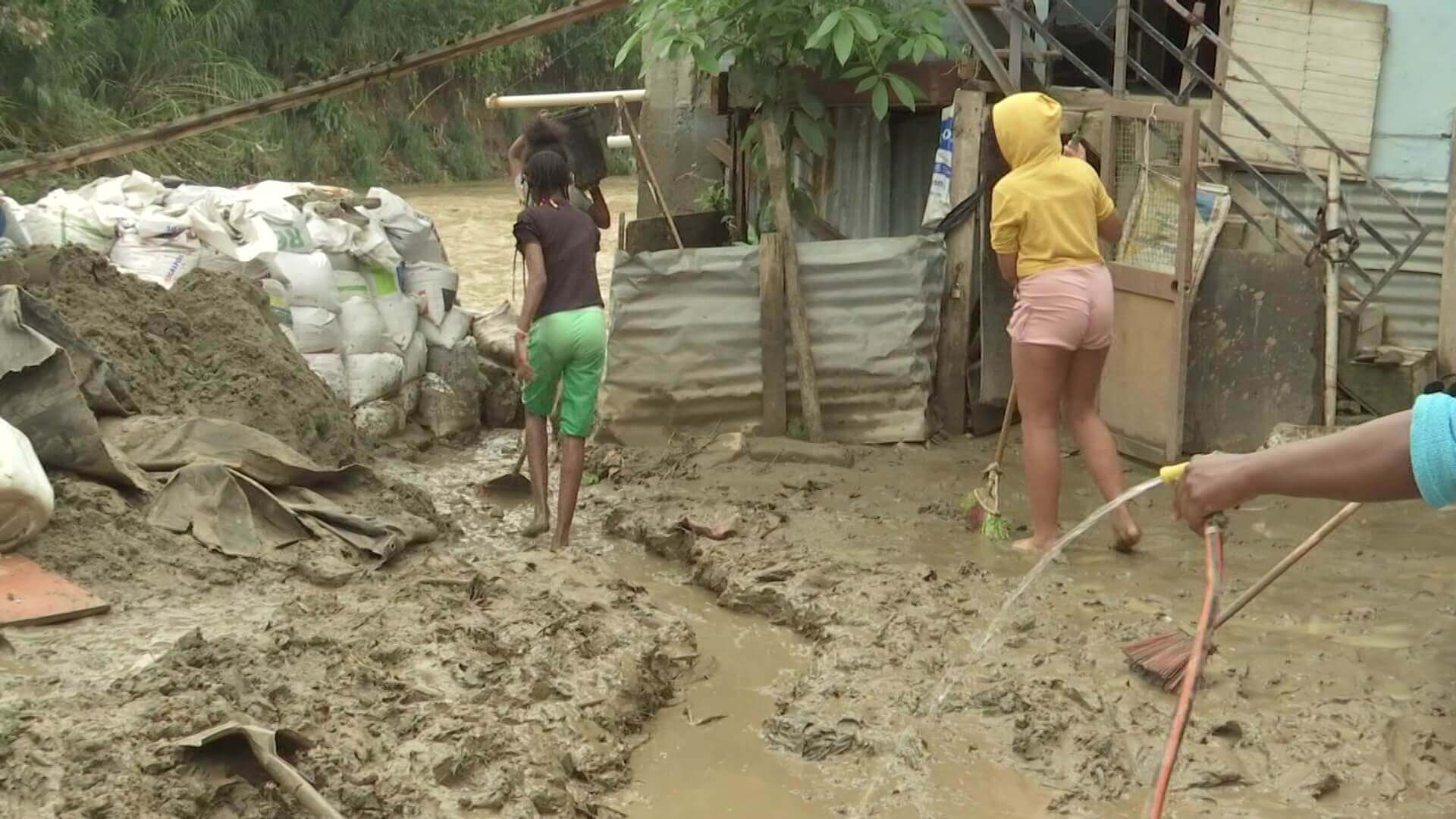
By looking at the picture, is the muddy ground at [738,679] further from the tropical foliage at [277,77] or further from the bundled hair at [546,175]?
the tropical foliage at [277,77]

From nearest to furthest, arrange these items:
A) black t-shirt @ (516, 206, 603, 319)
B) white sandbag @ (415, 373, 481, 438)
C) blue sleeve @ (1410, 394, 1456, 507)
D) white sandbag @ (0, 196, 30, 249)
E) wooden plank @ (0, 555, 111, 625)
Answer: blue sleeve @ (1410, 394, 1456, 507), wooden plank @ (0, 555, 111, 625), black t-shirt @ (516, 206, 603, 319), white sandbag @ (0, 196, 30, 249), white sandbag @ (415, 373, 481, 438)

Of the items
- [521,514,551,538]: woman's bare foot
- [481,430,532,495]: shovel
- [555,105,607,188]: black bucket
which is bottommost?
[481,430,532,495]: shovel

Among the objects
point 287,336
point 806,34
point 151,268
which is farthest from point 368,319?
point 806,34

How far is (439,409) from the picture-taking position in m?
7.73

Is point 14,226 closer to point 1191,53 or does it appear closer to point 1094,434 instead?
point 1094,434

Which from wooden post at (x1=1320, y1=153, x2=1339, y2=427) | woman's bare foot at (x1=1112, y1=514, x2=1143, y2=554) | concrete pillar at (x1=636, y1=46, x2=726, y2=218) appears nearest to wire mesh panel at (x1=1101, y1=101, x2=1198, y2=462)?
wooden post at (x1=1320, y1=153, x2=1339, y2=427)

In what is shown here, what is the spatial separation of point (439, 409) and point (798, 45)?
2.67m

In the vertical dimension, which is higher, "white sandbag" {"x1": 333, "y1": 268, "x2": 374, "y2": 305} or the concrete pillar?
the concrete pillar

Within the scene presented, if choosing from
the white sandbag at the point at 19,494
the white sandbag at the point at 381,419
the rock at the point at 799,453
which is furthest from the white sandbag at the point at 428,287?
the white sandbag at the point at 19,494

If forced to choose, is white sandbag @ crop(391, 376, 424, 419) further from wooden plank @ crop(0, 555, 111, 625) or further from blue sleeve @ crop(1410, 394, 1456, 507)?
blue sleeve @ crop(1410, 394, 1456, 507)

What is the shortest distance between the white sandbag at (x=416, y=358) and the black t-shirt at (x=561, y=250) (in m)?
2.10

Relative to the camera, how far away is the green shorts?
5.70 m

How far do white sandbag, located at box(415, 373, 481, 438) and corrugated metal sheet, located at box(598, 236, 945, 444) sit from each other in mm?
1119

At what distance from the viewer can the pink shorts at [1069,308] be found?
17.3 feet
